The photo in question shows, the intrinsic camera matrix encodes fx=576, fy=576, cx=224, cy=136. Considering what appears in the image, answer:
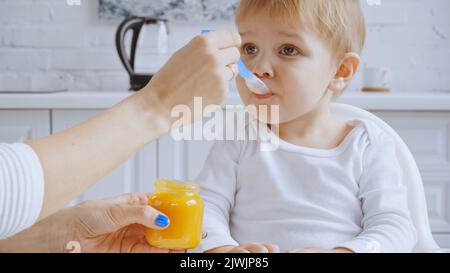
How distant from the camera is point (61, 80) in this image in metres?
1.97

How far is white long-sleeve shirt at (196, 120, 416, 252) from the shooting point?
80 cm

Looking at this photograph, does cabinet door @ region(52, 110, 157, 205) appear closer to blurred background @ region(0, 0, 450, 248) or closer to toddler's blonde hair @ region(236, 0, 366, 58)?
blurred background @ region(0, 0, 450, 248)

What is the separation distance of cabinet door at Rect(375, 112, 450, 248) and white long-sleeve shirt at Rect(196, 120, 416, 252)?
747 millimetres

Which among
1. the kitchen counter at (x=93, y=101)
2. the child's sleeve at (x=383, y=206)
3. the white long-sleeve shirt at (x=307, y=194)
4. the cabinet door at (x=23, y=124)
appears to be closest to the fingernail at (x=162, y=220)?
the white long-sleeve shirt at (x=307, y=194)

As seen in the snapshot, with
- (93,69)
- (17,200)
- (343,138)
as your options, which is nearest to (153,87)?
(17,200)

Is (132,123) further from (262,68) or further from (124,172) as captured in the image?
(124,172)

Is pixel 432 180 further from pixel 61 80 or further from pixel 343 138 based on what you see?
pixel 61 80

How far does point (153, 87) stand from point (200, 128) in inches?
38.9

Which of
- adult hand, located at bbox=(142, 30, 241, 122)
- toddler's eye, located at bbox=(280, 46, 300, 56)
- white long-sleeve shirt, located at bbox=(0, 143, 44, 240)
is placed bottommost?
white long-sleeve shirt, located at bbox=(0, 143, 44, 240)

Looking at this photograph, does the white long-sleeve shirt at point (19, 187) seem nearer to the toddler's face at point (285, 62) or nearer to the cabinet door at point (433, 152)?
the toddler's face at point (285, 62)

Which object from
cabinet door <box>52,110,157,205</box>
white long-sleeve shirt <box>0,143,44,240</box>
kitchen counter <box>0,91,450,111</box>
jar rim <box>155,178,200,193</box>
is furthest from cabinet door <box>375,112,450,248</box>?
white long-sleeve shirt <box>0,143,44,240</box>

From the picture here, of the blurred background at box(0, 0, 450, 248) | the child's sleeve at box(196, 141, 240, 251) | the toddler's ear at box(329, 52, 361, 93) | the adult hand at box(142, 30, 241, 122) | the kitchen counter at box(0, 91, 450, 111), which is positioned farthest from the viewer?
the blurred background at box(0, 0, 450, 248)

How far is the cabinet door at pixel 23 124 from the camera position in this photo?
1548 mm

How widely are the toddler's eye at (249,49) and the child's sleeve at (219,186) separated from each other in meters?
0.14
